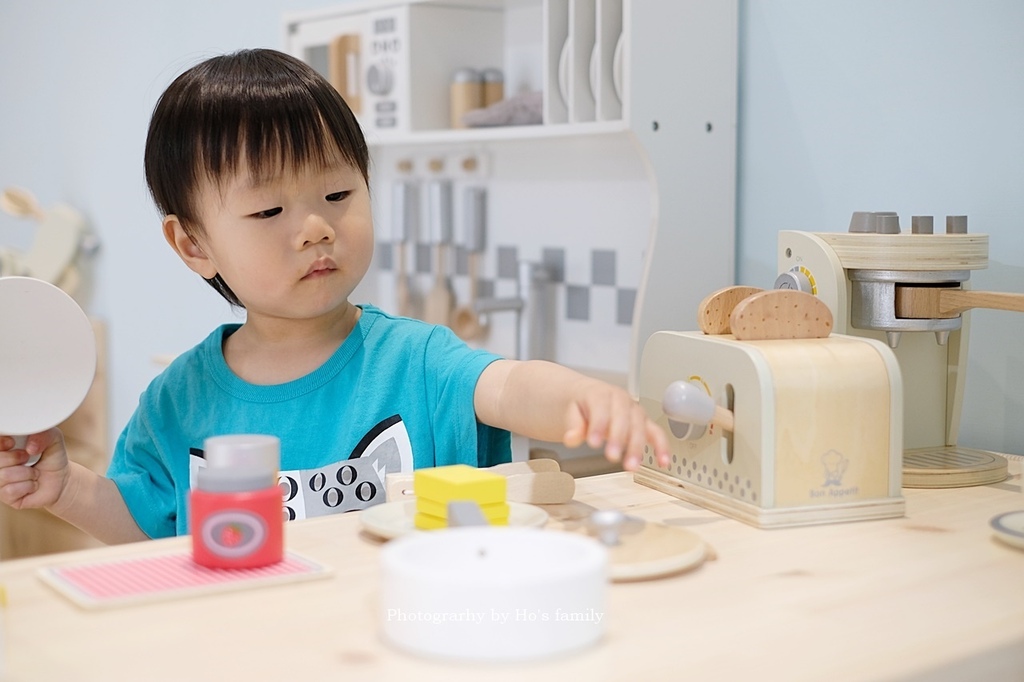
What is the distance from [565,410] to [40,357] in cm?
48

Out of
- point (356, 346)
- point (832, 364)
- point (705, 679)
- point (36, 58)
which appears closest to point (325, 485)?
point (356, 346)

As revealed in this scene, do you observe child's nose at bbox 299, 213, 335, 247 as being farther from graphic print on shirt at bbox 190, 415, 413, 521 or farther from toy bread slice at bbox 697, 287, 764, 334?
toy bread slice at bbox 697, 287, 764, 334

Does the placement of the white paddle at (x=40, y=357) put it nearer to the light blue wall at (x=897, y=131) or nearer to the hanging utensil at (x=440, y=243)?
the light blue wall at (x=897, y=131)

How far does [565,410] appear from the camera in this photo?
95 cm

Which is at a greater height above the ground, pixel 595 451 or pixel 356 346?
pixel 356 346

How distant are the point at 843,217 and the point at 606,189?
21.8 inches

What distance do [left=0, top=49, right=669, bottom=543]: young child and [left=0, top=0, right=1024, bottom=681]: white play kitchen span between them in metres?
0.18

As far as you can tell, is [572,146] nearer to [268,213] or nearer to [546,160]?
[546,160]

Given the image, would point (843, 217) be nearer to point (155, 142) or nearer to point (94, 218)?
point (155, 142)

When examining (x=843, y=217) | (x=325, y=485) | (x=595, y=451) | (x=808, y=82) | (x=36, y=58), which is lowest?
(x=595, y=451)

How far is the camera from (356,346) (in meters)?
1.23

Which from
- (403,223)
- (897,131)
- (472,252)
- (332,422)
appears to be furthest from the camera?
(403,223)

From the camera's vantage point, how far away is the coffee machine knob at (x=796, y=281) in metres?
1.15

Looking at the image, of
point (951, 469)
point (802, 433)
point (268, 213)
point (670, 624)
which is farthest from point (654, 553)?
point (268, 213)
